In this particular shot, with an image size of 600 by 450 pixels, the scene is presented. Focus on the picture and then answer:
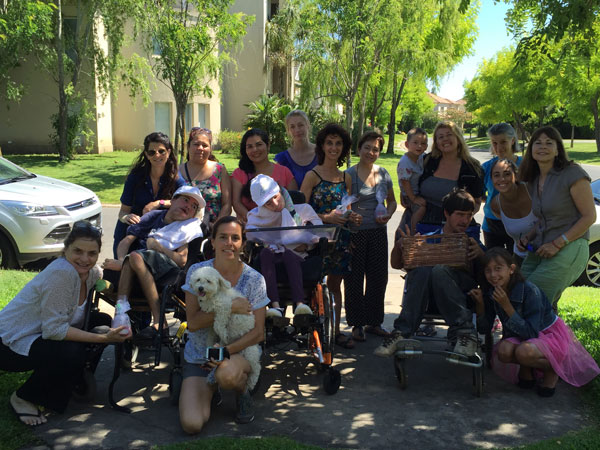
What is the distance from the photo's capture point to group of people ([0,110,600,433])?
4.20m

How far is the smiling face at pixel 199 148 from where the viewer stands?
5.85 m

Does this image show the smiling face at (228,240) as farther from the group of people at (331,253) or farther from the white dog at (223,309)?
the white dog at (223,309)

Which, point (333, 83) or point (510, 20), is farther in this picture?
point (333, 83)

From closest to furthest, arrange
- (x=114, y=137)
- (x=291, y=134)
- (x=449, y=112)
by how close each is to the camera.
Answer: (x=291, y=134)
(x=114, y=137)
(x=449, y=112)

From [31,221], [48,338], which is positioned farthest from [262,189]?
[31,221]

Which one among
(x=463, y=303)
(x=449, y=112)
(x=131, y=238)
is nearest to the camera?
(x=463, y=303)

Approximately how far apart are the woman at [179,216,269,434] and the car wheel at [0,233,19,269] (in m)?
5.25

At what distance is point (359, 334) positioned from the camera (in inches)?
238

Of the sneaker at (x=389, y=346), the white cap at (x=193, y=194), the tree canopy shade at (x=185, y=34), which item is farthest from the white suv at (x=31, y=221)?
the tree canopy shade at (x=185, y=34)

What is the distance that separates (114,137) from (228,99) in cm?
727

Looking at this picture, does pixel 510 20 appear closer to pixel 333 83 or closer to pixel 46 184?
pixel 46 184

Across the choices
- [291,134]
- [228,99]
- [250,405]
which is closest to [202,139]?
[291,134]

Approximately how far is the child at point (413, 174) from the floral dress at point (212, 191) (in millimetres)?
1943

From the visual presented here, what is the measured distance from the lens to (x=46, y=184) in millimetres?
9352
